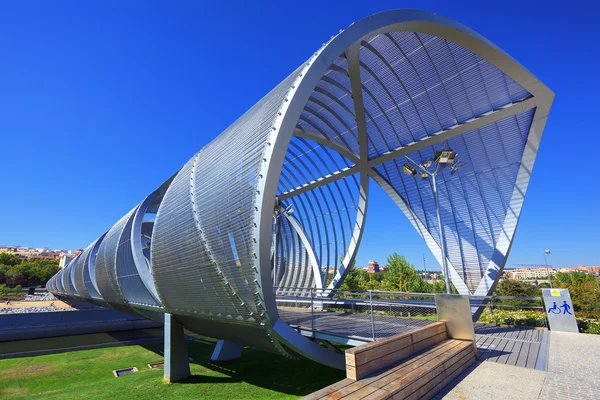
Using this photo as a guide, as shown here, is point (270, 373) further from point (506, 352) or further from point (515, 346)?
point (515, 346)

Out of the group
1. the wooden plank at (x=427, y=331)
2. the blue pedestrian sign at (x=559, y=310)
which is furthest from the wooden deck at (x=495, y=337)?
the wooden plank at (x=427, y=331)

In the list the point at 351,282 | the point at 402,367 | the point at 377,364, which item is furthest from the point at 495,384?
the point at 351,282

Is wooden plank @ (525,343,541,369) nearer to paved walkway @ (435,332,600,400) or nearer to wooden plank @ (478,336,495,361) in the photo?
paved walkway @ (435,332,600,400)

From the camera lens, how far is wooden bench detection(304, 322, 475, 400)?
15.2 ft

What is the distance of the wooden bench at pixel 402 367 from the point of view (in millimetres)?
4621

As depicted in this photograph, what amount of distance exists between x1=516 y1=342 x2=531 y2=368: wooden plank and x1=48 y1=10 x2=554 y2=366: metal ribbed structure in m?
3.09

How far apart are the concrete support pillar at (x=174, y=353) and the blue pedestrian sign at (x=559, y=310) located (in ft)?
44.3

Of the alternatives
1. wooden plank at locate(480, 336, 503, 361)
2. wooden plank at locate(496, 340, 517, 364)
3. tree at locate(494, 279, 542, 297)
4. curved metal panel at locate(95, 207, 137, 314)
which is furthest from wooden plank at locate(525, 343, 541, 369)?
tree at locate(494, 279, 542, 297)

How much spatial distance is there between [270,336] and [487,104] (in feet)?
43.5

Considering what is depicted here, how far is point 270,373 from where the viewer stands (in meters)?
13.0

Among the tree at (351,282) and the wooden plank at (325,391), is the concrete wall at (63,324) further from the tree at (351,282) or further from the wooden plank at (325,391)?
the wooden plank at (325,391)

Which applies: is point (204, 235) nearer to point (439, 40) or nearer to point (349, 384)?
point (349, 384)

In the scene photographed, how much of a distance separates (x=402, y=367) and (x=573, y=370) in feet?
13.6

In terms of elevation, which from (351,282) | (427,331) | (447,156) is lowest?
(427,331)
